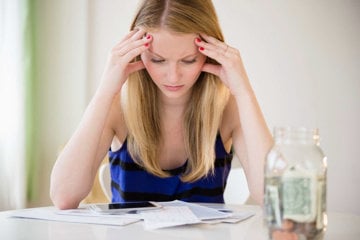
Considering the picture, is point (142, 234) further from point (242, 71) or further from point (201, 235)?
point (242, 71)

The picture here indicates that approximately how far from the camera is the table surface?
A: 38.7 inches

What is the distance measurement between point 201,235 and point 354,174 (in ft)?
7.75

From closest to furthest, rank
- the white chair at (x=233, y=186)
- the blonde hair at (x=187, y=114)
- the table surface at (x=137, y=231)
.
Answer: the table surface at (x=137, y=231), the blonde hair at (x=187, y=114), the white chair at (x=233, y=186)

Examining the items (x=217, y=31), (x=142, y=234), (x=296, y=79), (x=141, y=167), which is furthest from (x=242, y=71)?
(x=296, y=79)

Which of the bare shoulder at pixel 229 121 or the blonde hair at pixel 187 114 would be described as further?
the bare shoulder at pixel 229 121

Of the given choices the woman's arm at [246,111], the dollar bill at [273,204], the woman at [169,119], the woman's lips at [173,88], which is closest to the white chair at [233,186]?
the woman at [169,119]

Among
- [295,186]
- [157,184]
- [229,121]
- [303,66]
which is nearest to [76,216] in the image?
[157,184]

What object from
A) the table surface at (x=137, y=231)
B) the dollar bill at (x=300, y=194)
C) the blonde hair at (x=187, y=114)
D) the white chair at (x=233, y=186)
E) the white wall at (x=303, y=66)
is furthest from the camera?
the white wall at (x=303, y=66)

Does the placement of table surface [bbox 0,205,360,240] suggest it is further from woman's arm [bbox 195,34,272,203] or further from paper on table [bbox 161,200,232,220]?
woman's arm [bbox 195,34,272,203]

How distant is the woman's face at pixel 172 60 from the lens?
140 centimetres

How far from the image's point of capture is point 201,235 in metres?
1.00

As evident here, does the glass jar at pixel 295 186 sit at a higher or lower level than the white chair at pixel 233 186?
higher

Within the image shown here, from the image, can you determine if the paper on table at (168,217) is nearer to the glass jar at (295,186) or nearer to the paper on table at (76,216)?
the paper on table at (76,216)

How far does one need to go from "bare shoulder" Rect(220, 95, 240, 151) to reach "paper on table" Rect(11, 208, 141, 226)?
1.93 feet
